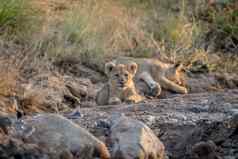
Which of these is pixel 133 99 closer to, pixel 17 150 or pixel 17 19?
pixel 17 19

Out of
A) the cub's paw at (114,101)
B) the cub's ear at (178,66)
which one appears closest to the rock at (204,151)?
the cub's paw at (114,101)

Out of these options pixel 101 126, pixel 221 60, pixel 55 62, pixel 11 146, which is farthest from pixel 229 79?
pixel 11 146

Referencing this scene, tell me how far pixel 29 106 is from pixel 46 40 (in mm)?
2786

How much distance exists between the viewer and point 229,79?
13.3m

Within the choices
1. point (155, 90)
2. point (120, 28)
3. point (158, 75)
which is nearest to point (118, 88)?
point (155, 90)

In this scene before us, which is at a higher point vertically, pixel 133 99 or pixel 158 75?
pixel 133 99

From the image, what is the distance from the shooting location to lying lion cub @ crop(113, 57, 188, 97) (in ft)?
39.8

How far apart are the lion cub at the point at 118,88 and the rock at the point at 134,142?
3244 millimetres

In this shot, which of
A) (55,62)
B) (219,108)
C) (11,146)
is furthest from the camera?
(55,62)

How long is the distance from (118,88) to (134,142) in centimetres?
383

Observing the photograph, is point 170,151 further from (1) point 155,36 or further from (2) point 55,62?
(1) point 155,36

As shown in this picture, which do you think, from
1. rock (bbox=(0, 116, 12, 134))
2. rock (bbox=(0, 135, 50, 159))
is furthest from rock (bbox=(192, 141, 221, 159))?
rock (bbox=(0, 116, 12, 134))

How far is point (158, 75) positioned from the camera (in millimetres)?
12438

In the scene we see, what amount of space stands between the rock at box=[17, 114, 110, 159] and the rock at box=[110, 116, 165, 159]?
155 millimetres
